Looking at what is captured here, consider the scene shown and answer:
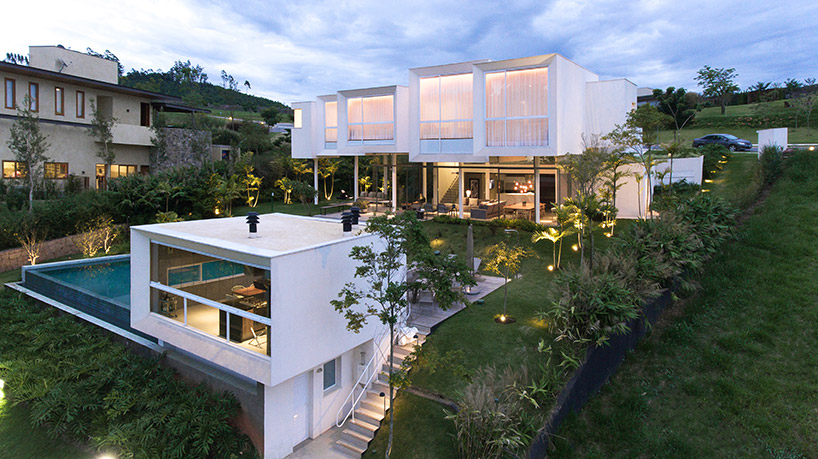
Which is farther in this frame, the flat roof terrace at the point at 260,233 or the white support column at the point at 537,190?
the white support column at the point at 537,190

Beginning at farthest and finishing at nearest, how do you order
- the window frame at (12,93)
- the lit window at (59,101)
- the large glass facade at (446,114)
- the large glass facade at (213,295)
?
the lit window at (59,101) < the window frame at (12,93) < the large glass facade at (446,114) < the large glass facade at (213,295)

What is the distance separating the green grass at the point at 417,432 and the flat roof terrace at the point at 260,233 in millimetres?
4133

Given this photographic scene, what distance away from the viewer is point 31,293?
1655 centimetres

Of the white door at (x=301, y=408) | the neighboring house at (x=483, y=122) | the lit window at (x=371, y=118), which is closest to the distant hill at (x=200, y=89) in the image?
the lit window at (x=371, y=118)

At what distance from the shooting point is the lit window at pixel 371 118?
2512 centimetres

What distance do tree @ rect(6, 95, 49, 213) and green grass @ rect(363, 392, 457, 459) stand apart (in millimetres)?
22164

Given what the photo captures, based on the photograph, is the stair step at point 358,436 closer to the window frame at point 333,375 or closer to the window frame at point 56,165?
the window frame at point 333,375

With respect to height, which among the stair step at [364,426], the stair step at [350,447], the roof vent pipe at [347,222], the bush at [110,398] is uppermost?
the roof vent pipe at [347,222]

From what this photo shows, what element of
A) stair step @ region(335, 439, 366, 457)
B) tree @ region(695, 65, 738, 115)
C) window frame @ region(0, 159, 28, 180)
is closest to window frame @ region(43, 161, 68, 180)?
window frame @ region(0, 159, 28, 180)

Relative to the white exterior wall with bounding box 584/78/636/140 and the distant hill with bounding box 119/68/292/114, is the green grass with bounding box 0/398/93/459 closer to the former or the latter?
the white exterior wall with bounding box 584/78/636/140

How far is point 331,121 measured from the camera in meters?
28.5

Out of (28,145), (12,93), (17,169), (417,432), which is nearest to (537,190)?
(417,432)

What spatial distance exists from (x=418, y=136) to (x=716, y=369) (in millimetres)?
16020

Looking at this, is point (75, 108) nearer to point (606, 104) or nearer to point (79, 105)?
point (79, 105)
